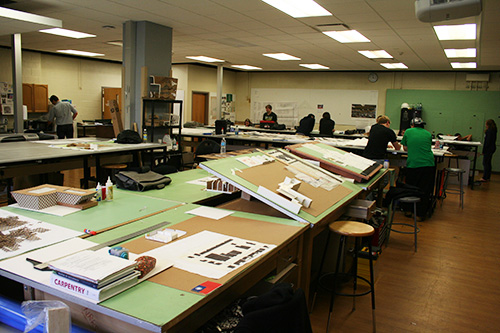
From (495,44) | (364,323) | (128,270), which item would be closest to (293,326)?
(128,270)

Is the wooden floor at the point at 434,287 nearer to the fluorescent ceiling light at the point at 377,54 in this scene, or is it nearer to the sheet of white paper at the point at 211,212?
the sheet of white paper at the point at 211,212

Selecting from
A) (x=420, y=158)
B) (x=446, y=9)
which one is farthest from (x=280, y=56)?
(x=446, y=9)

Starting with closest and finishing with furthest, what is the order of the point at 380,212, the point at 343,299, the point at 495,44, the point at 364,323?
the point at 364,323, the point at 343,299, the point at 380,212, the point at 495,44

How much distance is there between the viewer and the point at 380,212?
4.58 m

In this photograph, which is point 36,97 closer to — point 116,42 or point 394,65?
point 116,42

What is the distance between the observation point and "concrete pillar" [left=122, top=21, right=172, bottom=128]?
7.05 meters

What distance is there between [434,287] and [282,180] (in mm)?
1967

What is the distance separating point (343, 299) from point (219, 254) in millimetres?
2002

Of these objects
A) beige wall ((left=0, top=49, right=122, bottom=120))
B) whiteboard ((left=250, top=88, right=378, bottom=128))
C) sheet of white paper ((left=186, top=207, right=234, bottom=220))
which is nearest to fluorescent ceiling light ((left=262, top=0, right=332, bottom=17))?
sheet of white paper ((left=186, top=207, right=234, bottom=220))

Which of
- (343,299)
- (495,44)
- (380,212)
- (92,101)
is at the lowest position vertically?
(343,299)

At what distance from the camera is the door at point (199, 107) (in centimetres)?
1412

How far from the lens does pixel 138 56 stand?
7.18 meters

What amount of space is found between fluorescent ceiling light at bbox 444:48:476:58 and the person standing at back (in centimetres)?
916

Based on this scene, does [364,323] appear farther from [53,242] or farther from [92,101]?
[92,101]
